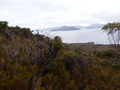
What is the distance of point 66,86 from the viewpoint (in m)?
4.10

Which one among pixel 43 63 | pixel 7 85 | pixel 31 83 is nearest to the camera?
pixel 7 85

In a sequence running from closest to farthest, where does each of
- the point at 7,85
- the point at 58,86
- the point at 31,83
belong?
the point at 7,85
the point at 31,83
the point at 58,86

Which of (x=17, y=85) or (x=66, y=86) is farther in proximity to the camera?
(x=66, y=86)

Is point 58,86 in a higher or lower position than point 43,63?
lower

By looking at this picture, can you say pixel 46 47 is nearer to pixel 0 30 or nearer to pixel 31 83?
pixel 31 83

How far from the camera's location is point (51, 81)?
4.14 meters

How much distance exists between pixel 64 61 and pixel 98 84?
7.13 feet

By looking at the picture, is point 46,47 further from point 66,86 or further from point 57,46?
point 66,86

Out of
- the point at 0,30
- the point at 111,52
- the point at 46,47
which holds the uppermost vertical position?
the point at 0,30

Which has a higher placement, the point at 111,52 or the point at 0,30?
the point at 0,30

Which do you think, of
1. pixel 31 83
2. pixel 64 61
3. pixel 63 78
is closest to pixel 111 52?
pixel 64 61

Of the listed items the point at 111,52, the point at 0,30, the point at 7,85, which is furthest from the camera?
the point at 111,52

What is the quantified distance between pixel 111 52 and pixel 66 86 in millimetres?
19889

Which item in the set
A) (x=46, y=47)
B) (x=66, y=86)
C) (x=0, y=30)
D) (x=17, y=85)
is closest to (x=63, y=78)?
(x=66, y=86)
